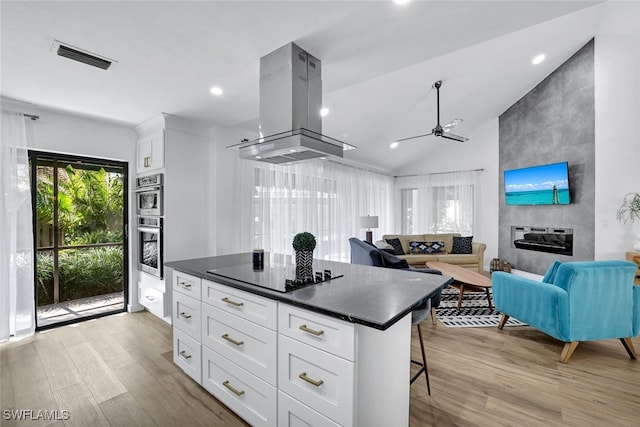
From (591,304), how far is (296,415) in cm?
261

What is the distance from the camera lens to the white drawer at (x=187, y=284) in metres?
2.04

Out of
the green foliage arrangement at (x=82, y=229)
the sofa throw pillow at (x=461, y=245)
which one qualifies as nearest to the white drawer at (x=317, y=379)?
the green foliage arrangement at (x=82, y=229)

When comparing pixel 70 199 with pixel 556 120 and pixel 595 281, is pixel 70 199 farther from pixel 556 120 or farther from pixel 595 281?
pixel 556 120

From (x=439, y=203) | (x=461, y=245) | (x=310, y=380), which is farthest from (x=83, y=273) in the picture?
(x=439, y=203)

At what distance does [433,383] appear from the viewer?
211cm

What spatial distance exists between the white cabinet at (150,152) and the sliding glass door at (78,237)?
0.94ft

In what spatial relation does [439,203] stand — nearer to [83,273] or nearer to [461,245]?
[461,245]

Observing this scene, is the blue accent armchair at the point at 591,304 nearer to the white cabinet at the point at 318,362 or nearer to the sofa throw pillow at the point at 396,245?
the white cabinet at the point at 318,362

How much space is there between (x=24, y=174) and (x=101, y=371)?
88.7 inches

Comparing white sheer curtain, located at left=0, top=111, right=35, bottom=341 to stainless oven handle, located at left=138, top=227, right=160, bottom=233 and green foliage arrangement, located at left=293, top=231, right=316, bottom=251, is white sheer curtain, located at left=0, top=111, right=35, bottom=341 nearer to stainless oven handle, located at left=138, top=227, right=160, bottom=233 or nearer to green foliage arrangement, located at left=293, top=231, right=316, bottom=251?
stainless oven handle, located at left=138, top=227, right=160, bottom=233

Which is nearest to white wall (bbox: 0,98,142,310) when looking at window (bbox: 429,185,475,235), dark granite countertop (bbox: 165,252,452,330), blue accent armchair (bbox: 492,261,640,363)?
dark granite countertop (bbox: 165,252,452,330)

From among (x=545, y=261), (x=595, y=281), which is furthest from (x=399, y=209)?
(x=595, y=281)

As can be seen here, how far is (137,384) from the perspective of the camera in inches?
83.9

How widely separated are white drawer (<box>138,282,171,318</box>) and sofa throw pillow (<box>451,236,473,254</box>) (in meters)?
5.30
